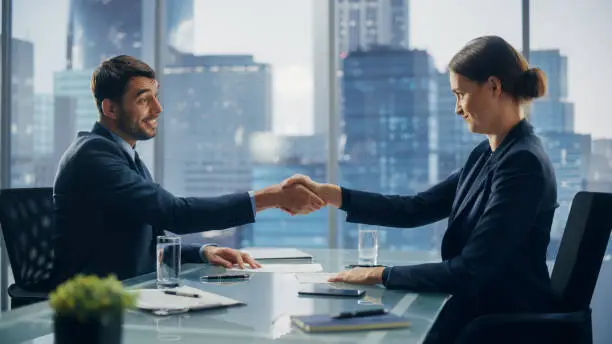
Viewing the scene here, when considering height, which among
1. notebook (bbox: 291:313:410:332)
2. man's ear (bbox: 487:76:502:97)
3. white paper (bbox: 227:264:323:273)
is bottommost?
white paper (bbox: 227:264:323:273)

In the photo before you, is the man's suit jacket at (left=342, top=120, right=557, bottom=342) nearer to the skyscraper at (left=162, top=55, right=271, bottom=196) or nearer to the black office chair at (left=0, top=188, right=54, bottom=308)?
the black office chair at (left=0, top=188, right=54, bottom=308)

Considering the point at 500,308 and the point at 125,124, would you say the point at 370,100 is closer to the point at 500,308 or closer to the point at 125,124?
the point at 125,124

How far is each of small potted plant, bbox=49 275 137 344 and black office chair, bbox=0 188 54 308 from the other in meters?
1.67

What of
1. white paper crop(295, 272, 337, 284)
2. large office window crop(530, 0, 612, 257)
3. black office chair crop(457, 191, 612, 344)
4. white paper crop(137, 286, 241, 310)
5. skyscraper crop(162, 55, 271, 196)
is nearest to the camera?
white paper crop(137, 286, 241, 310)

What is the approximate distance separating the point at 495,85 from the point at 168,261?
1.10m

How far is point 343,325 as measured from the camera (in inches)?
56.1

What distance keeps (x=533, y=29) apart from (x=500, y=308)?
8.54 feet

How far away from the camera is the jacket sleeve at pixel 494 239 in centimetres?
190

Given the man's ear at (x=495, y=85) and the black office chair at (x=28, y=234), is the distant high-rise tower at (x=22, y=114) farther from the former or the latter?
the man's ear at (x=495, y=85)

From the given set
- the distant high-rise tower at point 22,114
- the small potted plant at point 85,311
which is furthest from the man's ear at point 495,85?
the distant high-rise tower at point 22,114

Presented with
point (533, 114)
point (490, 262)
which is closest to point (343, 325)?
point (490, 262)

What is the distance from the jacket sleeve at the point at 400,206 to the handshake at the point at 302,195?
0.07 meters

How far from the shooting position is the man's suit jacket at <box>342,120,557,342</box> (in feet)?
6.28

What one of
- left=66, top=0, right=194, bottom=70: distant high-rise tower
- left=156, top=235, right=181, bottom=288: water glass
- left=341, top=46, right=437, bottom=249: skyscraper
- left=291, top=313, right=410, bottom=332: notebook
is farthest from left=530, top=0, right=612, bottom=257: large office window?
left=291, top=313, right=410, bottom=332: notebook
